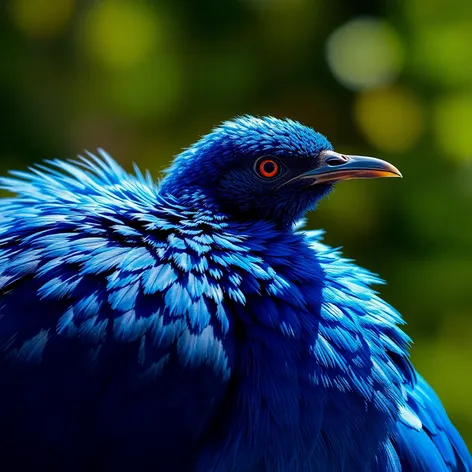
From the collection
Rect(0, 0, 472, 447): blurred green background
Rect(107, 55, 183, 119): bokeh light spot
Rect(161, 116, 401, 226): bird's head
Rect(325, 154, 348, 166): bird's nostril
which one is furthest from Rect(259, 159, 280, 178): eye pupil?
Rect(107, 55, 183, 119): bokeh light spot

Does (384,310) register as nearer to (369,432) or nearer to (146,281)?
(369,432)

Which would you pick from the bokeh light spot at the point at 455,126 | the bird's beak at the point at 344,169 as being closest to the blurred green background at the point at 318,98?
the bokeh light spot at the point at 455,126

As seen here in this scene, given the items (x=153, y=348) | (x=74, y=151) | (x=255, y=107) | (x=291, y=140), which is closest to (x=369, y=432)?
(x=153, y=348)

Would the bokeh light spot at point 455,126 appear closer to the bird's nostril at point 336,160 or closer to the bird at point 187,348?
the bird's nostril at point 336,160

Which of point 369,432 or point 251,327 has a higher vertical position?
point 251,327

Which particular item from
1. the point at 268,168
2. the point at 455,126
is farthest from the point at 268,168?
the point at 455,126

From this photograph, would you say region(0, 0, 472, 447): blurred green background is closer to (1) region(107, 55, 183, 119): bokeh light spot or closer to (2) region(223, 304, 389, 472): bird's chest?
(1) region(107, 55, 183, 119): bokeh light spot

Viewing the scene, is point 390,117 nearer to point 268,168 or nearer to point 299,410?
point 268,168
